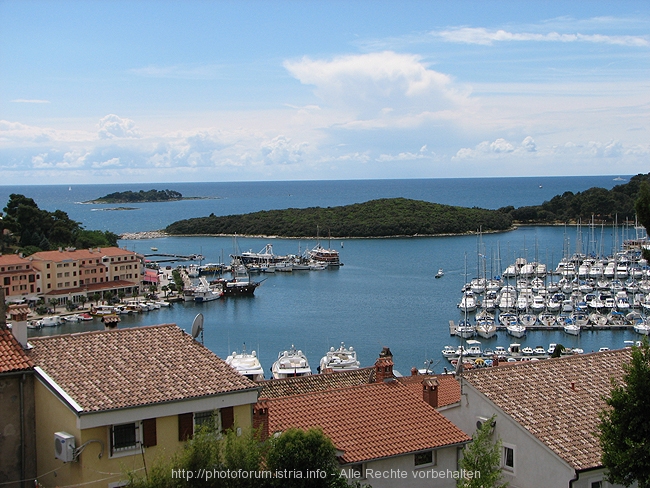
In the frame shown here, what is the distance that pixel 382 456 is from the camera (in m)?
9.96

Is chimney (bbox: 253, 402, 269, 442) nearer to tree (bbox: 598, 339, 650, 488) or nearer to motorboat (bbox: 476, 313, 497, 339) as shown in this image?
tree (bbox: 598, 339, 650, 488)

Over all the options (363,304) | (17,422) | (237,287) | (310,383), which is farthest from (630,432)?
(237,287)

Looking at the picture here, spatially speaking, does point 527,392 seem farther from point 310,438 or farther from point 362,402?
point 310,438

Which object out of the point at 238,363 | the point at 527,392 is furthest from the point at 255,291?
the point at 527,392

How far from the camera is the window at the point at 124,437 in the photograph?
8.34 meters

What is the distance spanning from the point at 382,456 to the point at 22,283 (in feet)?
176

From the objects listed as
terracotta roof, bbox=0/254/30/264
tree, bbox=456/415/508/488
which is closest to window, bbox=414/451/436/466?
tree, bbox=456/415/508/488

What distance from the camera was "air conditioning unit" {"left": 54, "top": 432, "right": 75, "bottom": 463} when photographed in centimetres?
807

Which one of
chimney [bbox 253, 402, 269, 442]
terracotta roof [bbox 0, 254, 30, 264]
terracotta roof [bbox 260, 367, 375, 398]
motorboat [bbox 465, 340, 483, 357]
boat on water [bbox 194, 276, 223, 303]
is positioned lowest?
motorboat [bbox 465, 340, 483, 357]

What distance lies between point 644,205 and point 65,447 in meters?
8.18

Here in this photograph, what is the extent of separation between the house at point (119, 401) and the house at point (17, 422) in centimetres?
10

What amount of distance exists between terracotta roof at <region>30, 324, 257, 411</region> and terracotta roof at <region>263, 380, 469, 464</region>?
3.44ft

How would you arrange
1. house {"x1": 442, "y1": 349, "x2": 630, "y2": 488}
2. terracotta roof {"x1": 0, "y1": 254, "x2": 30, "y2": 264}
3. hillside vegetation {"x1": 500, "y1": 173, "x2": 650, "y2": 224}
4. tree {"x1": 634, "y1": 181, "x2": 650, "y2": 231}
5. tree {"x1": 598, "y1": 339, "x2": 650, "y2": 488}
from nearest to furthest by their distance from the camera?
tree {"x1": 598, "y1": 339, "x2": 650, "y2": 488} → house {"x1": 442, "y1": 349, "x2": 630, "y2": 488} → tree {"x1": 634, "y1": 181, "x2": 650, "y2": 231} → terracotta roof {"x1": 0, "y1": 254, "x2": 30, "y2": 264} → hillside vegetation {"x1": 500, "y1": 173, "x2": 650, "y2": 224}

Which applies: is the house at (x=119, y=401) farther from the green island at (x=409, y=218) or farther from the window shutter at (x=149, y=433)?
the green island at (x=409, y=218)
